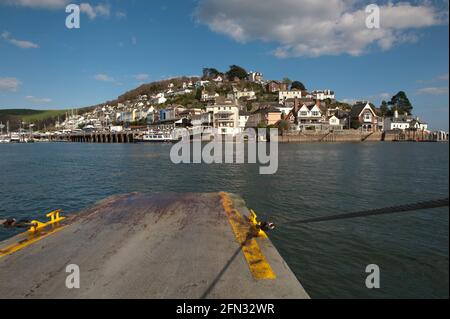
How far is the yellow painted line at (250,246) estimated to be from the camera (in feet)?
17.6

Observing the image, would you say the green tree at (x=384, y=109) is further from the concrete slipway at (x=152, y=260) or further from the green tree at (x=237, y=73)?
the concrete slipway at (x=152, y=260)

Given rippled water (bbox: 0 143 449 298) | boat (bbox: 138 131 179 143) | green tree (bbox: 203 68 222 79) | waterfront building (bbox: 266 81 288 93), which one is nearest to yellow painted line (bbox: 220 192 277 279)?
rippled water (bbox: 0 143 449 298)

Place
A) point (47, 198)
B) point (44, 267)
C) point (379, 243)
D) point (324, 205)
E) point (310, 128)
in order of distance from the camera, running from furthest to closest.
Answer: point (310, 128) < point (47, 198) < point (324, 205) < point (379, 243) < point (44, 267)

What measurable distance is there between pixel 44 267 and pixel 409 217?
1406 centimetres

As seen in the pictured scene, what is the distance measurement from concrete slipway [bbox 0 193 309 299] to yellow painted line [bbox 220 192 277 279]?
0.06ft

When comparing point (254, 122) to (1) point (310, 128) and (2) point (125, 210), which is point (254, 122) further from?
(2) point (125, 210)

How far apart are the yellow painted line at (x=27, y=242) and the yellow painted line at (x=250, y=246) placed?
523 centimetres

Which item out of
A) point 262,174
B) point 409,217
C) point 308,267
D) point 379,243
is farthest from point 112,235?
point 262,174

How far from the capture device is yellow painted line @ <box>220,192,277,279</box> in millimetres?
5378

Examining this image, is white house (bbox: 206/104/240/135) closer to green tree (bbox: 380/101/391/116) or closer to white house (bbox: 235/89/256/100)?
white house (bbox: 235/89/256/100)

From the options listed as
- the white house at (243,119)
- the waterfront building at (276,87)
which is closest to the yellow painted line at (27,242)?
the white house at (243,119)

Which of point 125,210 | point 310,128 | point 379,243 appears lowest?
point 379,243
